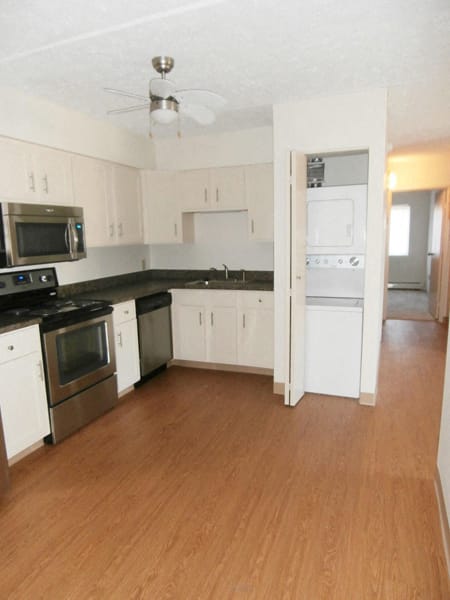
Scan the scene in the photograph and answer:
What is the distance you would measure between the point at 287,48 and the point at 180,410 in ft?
8.98

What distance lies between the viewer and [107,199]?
3.81 metres

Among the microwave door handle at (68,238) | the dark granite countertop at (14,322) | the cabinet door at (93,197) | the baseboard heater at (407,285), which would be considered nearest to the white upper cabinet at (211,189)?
the cabinet door at (93,197)

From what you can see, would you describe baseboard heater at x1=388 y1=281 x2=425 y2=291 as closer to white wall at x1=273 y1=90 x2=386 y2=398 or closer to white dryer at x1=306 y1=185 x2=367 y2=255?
white dryer at x1=306 y1=185 x2=367 y2=255

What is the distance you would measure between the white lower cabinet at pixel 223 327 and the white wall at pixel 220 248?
2.16 ft

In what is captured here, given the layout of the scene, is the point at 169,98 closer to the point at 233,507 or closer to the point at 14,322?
the point at 14,322

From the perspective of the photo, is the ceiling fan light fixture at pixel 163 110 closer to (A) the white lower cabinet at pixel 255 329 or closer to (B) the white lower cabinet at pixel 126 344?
(B) the white lower cabinet at pixel 126 344

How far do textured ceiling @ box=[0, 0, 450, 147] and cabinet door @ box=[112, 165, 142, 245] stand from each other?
0.79m

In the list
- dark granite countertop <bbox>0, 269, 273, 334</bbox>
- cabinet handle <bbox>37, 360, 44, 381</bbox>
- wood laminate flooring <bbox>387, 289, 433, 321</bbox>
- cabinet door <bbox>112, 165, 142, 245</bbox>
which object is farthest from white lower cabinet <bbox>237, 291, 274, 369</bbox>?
wood laminate flooring <bbox>387, 289, 433, 321</bbox>

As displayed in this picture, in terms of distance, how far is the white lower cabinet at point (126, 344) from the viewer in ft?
11.3

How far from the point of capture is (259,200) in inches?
159

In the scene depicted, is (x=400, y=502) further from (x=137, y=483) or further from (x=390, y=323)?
(x=390, y=323)

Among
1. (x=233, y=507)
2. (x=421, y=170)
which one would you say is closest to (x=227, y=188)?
(x=233, y=507)

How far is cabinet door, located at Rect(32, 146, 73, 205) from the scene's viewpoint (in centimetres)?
306

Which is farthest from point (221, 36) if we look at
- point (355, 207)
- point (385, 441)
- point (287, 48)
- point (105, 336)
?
point (385, 441)
